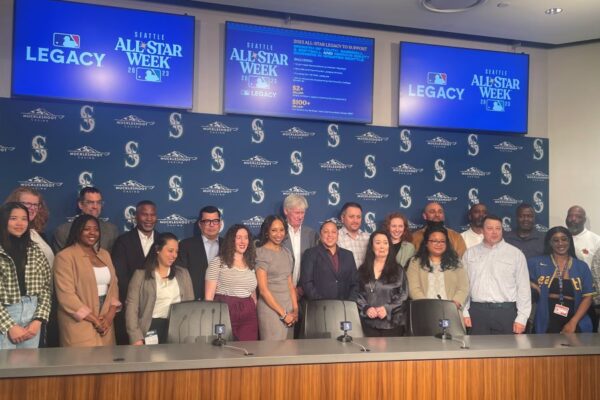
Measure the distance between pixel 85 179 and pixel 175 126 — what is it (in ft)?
3.02

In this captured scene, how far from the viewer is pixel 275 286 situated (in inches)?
171

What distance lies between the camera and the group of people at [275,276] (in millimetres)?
3867

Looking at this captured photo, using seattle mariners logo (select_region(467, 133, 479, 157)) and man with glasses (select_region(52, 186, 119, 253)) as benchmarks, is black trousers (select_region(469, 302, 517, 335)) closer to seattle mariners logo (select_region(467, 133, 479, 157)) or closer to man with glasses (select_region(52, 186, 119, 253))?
seattle mariners logo (select_region(467, 133, 479, 157))

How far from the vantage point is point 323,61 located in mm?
5727

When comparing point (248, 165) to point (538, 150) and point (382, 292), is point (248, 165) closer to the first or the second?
point (382, 292)

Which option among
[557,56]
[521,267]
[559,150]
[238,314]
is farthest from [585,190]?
[238,314]

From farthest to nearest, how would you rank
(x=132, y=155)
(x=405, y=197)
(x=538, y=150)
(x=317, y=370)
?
(x=538, y=150)
(x=405, y=197)
(x=132, y=155)
(x=317, y=370)

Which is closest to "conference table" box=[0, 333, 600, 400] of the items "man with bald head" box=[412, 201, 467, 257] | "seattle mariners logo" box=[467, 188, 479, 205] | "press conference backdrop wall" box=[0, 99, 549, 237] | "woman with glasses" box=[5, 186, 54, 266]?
"woman with glasses" box=[5, 186, 54, 266]

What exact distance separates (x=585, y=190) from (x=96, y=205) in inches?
197

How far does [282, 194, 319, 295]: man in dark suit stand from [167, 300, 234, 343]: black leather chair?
1.23 metres

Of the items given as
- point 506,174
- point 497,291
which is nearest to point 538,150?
point 506,174

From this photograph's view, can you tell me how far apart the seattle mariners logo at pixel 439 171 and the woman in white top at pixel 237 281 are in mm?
2559

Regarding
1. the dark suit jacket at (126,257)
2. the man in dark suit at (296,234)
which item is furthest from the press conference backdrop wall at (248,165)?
the dark suit jacket at (126,257)

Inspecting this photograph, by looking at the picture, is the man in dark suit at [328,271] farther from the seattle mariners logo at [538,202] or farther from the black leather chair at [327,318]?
the seattle mariners logo at [538,202]
